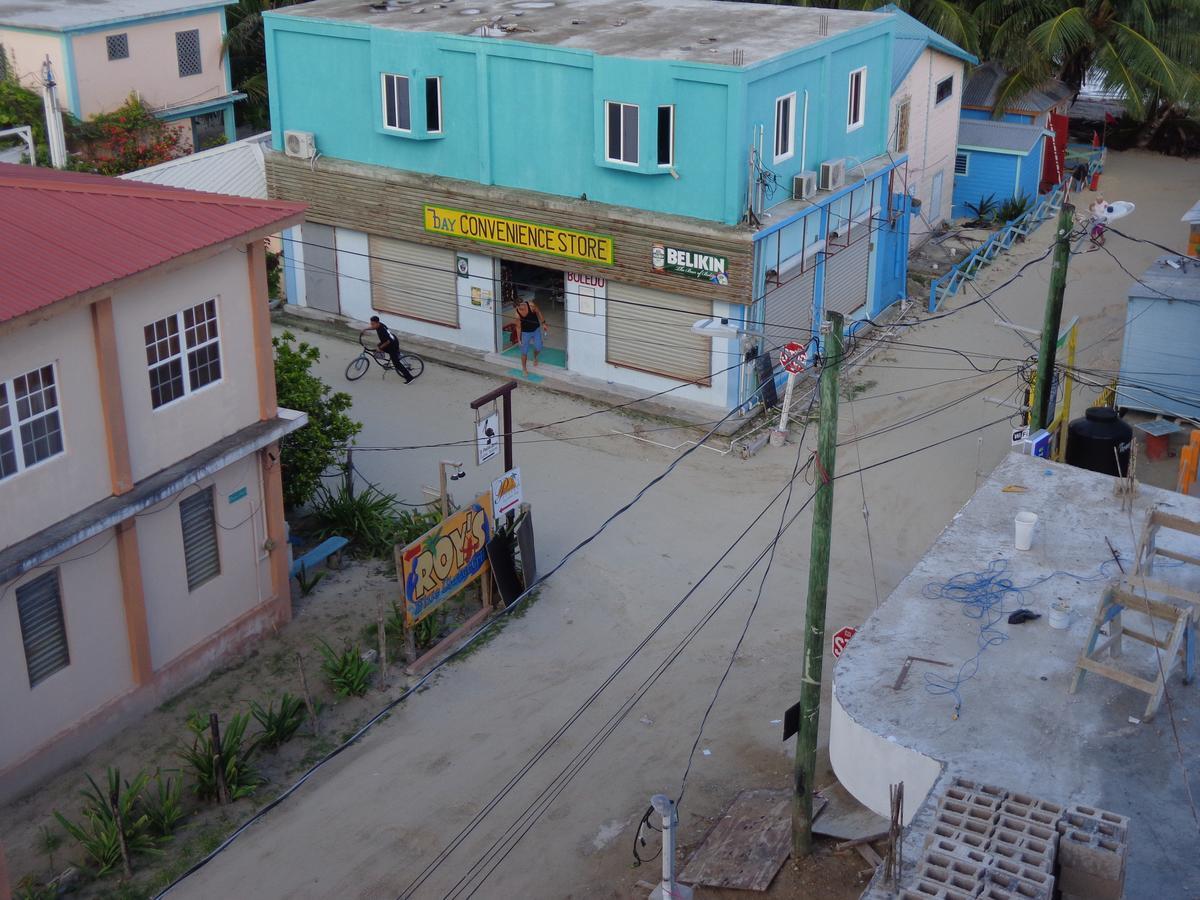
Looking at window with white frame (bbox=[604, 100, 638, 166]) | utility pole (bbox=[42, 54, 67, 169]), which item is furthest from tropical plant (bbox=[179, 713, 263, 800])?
utility pole (bbox=[42, 54, 67, 169])

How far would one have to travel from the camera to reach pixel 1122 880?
38.0 ft

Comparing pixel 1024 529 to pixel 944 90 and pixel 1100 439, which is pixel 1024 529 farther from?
pixel 944 90

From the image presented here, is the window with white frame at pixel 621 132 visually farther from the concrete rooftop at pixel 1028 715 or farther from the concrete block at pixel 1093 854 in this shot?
the concrete block at pixel 1093 854

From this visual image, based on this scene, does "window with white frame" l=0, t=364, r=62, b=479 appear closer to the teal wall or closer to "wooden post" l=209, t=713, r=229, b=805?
"wooden post" l=209, t=713, r=229, b=805

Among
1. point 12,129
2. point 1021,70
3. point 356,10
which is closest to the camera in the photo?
point 356,10

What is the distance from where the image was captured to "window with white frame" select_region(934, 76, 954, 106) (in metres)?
37.3

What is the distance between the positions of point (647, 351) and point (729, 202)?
12.4 feet

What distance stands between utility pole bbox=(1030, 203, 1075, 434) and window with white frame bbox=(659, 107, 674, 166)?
8.16 meters

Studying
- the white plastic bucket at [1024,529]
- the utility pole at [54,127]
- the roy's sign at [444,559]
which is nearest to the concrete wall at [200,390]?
the roy's sign at [444,559]

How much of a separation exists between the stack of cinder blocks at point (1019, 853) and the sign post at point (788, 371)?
14.6 m

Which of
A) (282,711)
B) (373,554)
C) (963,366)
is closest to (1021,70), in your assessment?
(963,366)

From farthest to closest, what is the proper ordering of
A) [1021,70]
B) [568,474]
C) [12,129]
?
[1021,70]
[12,129]
[568,474]

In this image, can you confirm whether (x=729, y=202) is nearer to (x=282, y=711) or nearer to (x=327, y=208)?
(x=327, y=208)

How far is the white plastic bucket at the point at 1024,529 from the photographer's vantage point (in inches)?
677
